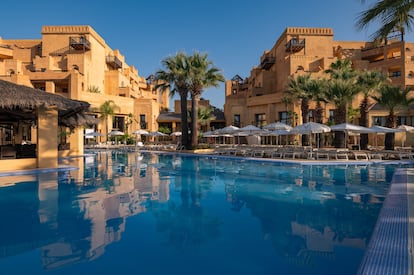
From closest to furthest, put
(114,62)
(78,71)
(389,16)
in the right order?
1. (389,16)
2. (78,71)
3. (114,62)

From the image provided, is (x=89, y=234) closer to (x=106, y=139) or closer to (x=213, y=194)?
(x=213, y=194)

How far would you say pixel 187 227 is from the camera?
17.0ft

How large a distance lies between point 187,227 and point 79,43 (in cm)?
3520

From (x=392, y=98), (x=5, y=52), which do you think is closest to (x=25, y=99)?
(x=392, y=98)

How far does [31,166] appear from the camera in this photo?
12211 mm

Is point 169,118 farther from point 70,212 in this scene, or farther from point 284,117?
point 70,212

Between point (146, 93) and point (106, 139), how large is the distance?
20.8 m

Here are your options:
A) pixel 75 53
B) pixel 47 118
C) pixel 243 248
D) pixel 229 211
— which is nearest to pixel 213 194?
pixel 229 211

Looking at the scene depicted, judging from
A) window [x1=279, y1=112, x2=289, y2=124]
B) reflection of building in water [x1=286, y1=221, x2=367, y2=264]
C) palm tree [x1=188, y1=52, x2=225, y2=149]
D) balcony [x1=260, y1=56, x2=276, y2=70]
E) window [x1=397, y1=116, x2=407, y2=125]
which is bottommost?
reflection of building in water [x1=286, y1=221, x2=367, y2=264]

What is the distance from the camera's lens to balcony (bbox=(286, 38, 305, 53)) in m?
34.5

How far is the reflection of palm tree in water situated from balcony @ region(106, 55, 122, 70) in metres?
38.3

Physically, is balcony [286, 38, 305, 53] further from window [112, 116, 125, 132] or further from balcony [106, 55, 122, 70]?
balcony [106, 55, 122, 70]

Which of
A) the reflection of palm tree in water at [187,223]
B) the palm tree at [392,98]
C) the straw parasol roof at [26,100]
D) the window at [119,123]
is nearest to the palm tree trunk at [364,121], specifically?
the palm tree at [392,98]

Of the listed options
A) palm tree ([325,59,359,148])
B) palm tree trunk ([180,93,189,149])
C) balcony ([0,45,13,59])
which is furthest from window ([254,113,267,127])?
balcony ([0,45,13,59])
